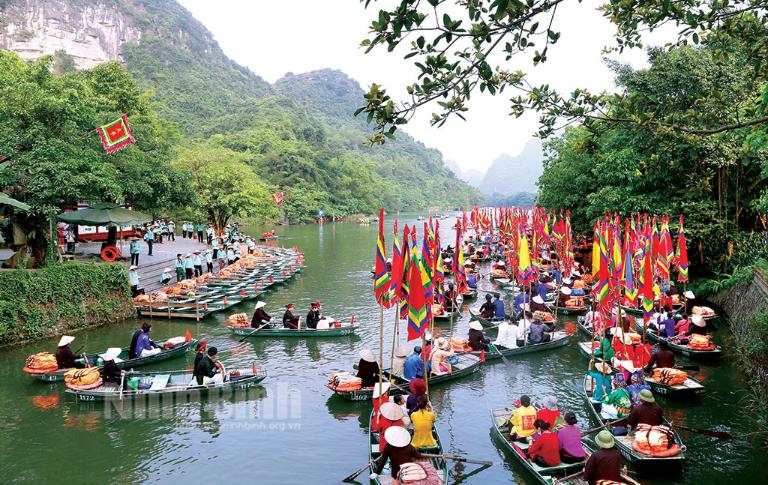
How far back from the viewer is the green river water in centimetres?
954

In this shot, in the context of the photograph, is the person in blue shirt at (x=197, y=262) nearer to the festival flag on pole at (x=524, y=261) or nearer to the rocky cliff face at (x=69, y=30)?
the festival flag on pole at (x=524, y=261)

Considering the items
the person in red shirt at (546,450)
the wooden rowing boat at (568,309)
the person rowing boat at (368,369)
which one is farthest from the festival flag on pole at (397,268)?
the wooden rowing boat at (568,309)

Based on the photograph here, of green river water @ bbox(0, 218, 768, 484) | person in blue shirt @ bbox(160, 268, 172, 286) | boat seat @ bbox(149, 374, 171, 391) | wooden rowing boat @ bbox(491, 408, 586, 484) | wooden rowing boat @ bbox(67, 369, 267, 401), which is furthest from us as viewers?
person in blue shirt @ bbox(160, 268, 172, 286)

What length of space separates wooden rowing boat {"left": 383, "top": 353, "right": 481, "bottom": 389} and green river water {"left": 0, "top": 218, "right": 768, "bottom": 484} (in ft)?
0.71

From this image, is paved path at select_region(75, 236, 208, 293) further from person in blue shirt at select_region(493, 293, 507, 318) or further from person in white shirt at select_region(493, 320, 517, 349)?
person in white shirt at select_region(493, 320, 517, 349)

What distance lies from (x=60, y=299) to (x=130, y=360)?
16.8ft

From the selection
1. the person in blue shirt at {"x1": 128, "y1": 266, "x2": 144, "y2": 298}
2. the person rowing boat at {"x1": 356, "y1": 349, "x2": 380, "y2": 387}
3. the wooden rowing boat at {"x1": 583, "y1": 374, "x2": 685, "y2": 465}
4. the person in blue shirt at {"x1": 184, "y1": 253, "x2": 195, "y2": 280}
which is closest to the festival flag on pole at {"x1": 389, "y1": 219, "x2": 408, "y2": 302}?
the person rowing boat at {"x1": 356, "y1": 349, "x2": 380, "y2": 387}

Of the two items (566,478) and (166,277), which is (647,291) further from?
(166,277)

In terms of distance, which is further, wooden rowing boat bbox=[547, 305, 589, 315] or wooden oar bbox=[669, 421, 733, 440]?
wooden rowing boat bbox=[547, 305, 589, 315]

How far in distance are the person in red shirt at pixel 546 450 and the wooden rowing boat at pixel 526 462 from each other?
9 centimetres

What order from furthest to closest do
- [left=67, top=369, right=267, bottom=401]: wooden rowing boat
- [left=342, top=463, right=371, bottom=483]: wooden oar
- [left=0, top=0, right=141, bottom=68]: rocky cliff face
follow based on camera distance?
[left=0, top=0, right=141, bottom=68]: rocky cliff face < [left=67, top=369, right=267, bottom=401]: wooden rowing boat < [left=342, top=463, right=371, bottom=483]: wooden oar

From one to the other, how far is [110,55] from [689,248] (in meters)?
135

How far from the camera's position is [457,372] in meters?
13.8

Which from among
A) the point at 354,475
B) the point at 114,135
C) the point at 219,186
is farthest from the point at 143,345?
the point at 219,186
